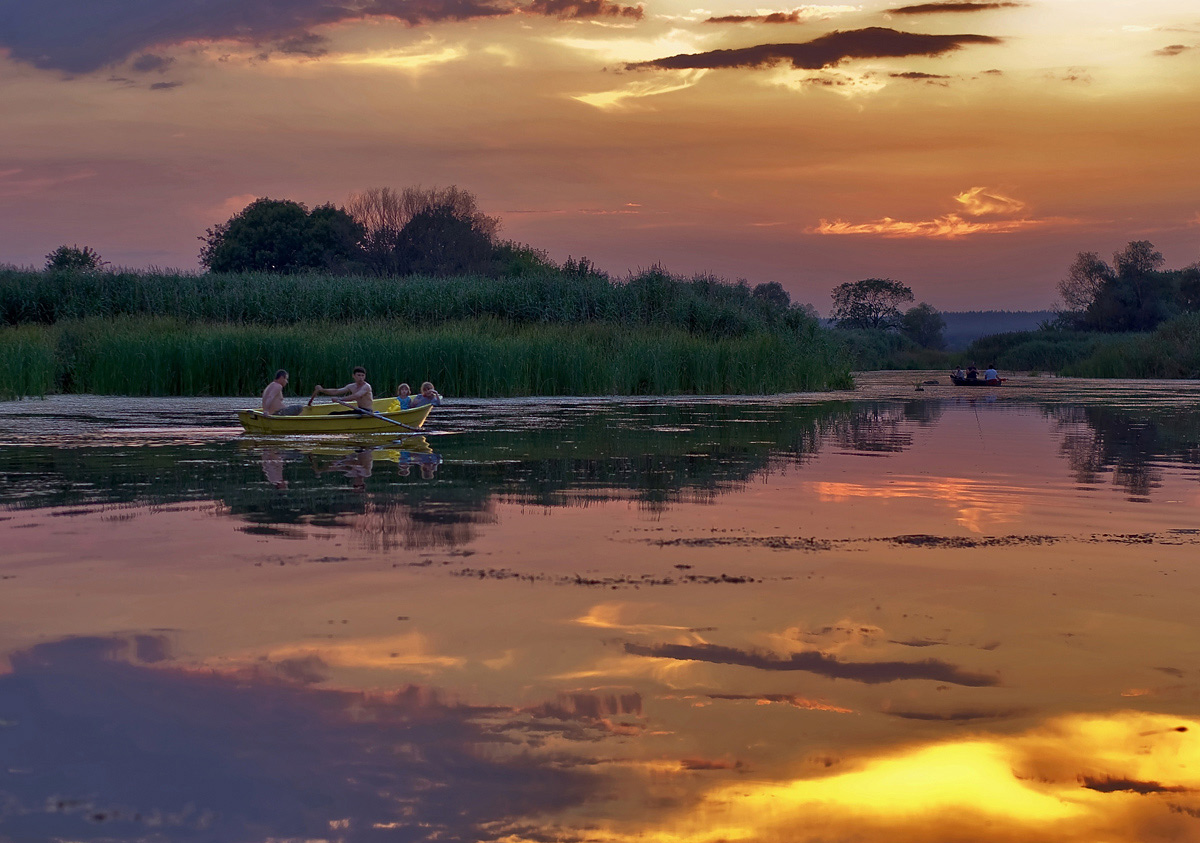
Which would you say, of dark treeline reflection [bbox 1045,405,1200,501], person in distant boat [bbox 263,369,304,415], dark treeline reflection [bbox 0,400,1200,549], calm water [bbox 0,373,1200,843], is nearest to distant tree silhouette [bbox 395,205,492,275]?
dark treeline reflection [bbox 1045,405,1200,501]

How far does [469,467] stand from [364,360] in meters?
15.6

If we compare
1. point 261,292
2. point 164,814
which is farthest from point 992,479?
point 261,292

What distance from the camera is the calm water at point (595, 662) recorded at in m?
4.03

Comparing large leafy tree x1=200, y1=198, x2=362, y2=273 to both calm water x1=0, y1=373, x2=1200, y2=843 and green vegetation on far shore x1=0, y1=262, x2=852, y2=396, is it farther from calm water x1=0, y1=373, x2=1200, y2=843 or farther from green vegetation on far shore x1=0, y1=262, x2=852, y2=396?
calm water x1=0, y1=373, x2=1200, y2=843

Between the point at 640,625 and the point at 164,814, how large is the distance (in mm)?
2833

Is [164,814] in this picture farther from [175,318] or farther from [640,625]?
[175,318]

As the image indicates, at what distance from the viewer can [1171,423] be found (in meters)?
22.5

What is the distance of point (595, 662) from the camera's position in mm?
5590

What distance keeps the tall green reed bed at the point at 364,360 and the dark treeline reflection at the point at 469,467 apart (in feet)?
24.3

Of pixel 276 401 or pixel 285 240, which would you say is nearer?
pixel 276 401

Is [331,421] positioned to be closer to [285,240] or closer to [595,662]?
[595,662]

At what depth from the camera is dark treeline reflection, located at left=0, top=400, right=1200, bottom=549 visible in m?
10.4

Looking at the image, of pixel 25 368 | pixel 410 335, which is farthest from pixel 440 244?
pixel 25 368

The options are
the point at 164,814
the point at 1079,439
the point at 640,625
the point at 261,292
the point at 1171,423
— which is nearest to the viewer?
the point at 164,814
